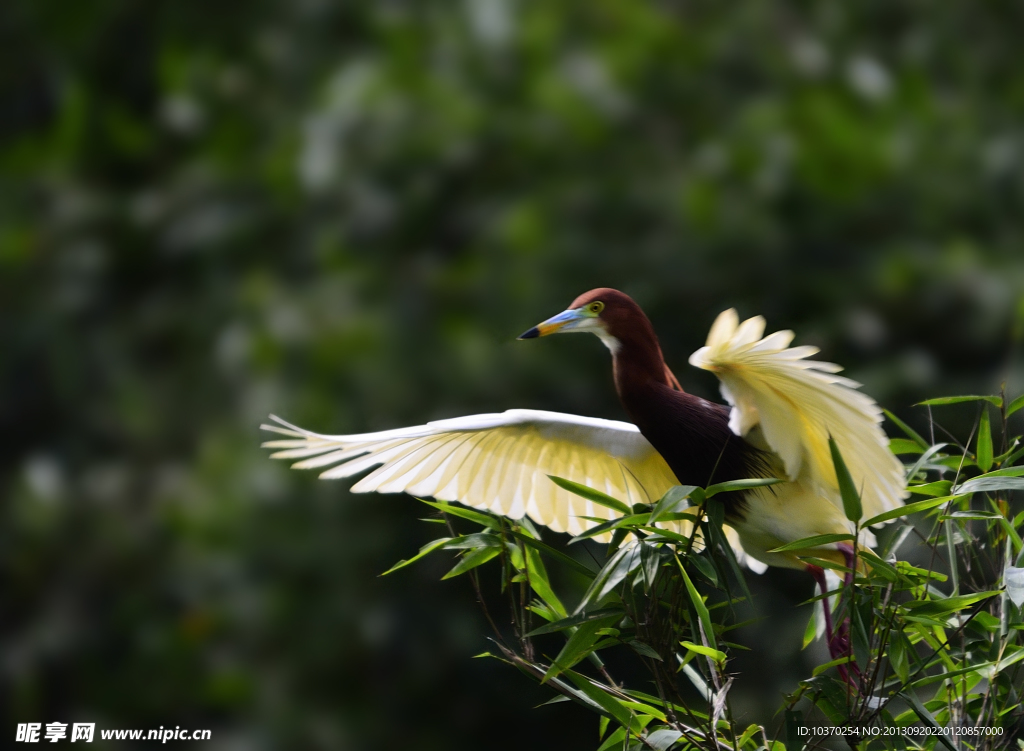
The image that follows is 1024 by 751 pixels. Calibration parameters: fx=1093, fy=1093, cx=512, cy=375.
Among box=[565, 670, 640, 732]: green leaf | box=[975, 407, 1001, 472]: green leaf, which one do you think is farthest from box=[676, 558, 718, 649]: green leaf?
box=[975, 407, 1001, 472]: green leaf

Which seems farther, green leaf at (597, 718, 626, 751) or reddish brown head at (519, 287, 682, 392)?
reddish brown head at (519, 287, 682, 392)

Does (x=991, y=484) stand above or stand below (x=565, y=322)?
below

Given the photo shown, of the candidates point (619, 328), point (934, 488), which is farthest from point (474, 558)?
point (934, 488)

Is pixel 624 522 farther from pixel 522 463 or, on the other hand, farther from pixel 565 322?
pixel 522 463

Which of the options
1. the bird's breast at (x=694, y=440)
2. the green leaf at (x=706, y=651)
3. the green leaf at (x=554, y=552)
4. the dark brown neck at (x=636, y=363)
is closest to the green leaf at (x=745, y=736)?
the green leaf at (x=706, y=651)

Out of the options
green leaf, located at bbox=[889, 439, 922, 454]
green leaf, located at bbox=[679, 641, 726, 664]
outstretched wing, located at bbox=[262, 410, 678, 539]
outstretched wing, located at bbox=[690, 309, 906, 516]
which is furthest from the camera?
outstretched wing, located at bbox=[262, 410, 678, 539]

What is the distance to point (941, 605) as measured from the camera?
964mm

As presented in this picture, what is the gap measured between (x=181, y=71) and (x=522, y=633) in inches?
76.9

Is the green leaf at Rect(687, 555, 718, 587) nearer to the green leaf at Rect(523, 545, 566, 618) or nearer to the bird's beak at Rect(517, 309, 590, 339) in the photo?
the green leaf at Rect(523, 545, 566, 618)

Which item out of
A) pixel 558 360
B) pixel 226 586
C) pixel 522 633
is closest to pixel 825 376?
pixel 522 633

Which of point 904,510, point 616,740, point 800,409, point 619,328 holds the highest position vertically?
point 619,328

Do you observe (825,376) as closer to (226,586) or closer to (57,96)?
(226,586)

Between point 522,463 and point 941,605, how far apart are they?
1.99 ft

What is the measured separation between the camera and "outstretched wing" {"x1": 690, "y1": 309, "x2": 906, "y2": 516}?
3.43 ft
